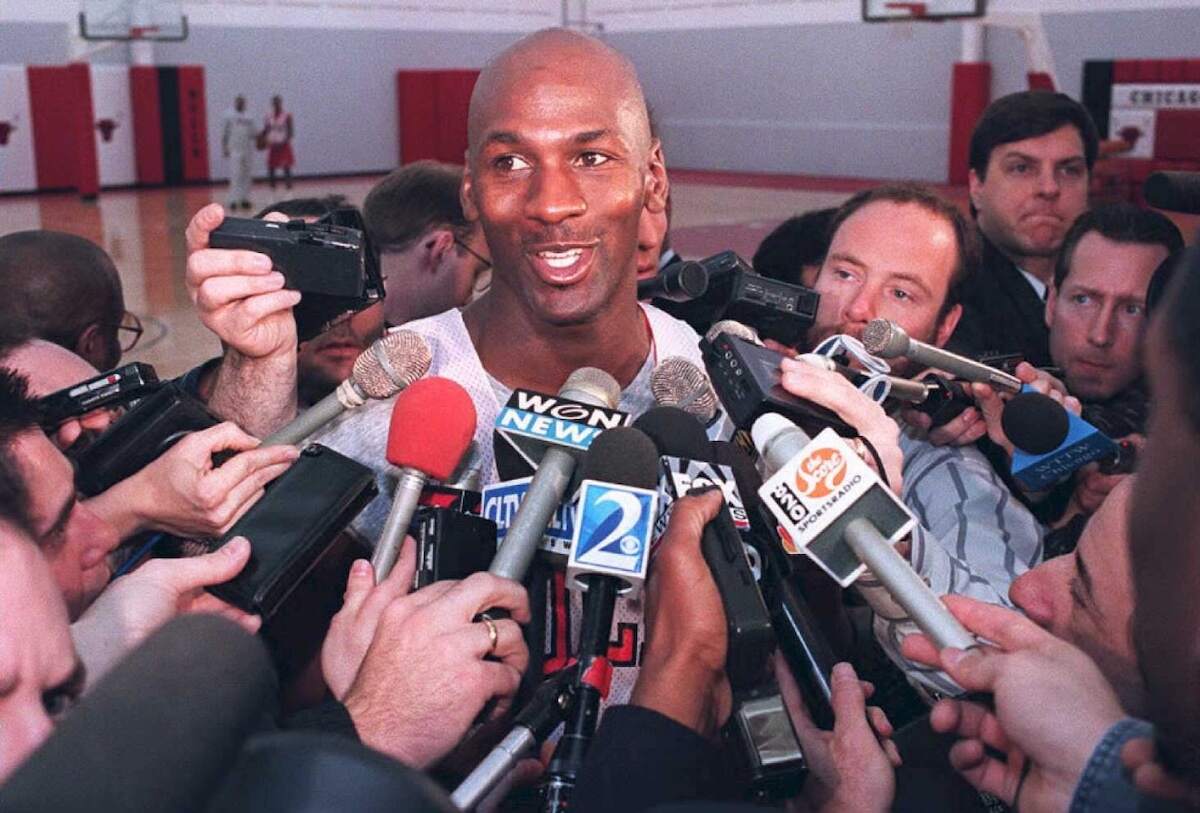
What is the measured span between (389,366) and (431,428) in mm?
227

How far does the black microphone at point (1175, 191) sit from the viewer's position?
207cm

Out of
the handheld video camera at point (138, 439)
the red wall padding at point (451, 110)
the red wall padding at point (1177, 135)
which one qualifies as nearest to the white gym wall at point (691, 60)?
the red wall padding at point (451, 110)

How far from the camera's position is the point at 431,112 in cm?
2086

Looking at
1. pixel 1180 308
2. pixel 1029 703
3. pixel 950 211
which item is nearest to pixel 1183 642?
pixel 1180 308

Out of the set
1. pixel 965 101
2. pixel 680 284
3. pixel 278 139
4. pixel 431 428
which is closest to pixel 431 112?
pixel 278 139

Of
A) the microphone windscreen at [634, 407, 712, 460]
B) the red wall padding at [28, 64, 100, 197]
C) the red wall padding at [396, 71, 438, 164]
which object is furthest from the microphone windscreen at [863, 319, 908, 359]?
the red wall padding at [396, 71, 438, 164]

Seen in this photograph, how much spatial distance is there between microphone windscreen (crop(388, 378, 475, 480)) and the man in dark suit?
2773 millimetres

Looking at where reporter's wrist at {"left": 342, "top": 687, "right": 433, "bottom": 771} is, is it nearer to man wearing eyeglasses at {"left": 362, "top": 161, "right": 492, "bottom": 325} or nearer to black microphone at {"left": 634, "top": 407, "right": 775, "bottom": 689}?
black microphone at {"left": 634, "top": 407, "right": 775, "bottom": 689}

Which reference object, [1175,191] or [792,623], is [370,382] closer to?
[792,623]

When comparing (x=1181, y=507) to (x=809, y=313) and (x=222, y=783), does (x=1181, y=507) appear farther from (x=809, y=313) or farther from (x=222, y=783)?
(x=809, y=313)

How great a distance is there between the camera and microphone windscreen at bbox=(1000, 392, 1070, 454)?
6.92ft

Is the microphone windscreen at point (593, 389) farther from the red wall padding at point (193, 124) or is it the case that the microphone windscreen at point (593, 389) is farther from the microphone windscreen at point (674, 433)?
the red wall padding at point (193, 124)

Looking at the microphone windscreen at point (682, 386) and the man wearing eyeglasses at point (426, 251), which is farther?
the man wearing eyeglasses at point (426, 251)

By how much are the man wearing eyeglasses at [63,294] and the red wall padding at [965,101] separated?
50.7 feet
